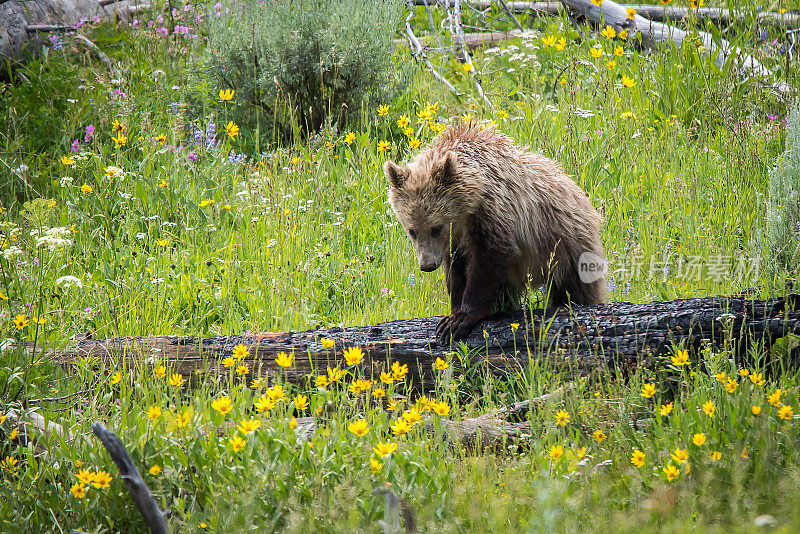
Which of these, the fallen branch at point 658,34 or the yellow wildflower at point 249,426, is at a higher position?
the fallen branch at point 658,34

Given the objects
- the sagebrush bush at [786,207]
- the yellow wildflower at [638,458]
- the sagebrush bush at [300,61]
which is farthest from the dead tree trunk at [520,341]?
the sagebrush bush at [300,61]

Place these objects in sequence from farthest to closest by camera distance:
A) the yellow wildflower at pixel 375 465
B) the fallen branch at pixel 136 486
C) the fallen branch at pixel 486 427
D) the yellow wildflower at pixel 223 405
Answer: the fallen branch at pixel 486 427 < the yellow wildflower at pixel 223 405 < the yellow wildflower at pixel 375 465 < the fallen branch at pixel 136 486

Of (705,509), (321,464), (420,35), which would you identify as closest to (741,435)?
(705,509)

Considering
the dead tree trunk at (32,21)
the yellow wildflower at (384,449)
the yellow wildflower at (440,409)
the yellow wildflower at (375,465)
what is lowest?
the yellow wildflower at (375,465)

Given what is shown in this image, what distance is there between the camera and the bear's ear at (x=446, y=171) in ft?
13.1

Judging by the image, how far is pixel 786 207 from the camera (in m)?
4.76

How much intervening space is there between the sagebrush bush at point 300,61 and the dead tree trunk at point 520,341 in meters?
3.48

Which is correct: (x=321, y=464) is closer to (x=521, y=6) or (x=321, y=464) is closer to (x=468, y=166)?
(x=468, y=166)

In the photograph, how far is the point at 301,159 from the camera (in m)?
6.52

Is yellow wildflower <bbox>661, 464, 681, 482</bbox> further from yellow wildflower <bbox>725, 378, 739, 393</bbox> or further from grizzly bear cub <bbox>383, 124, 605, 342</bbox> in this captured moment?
grizzly bear cub <bbox>383, 124, 605, 342</bbox>

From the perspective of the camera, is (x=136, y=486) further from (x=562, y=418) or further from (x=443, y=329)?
(x=443, y=329)

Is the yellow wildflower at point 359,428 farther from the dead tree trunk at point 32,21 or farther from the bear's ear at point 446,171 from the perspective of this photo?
the dead tree trunk at point 32,21

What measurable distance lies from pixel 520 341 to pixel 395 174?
123cm

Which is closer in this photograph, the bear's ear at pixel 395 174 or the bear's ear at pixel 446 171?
the bear's ear at pixel 446 171
